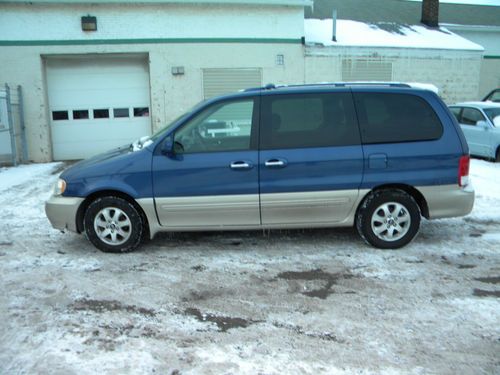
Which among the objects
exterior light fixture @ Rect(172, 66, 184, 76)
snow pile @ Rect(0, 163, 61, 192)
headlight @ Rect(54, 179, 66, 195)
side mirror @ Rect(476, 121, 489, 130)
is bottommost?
snow pile @ Rect(0, 163, 61, 192)

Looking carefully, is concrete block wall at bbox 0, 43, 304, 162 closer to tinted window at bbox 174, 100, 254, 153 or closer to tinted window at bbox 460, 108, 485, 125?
tinted window at bbox 460, 108, 485, 125

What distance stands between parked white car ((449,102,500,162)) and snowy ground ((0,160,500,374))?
18.9ft

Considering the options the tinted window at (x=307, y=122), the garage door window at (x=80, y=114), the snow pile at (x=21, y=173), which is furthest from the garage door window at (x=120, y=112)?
the tinted window at (x=307, y=122)

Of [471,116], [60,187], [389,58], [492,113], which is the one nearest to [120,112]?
[389,58]

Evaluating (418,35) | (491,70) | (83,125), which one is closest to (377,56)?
(418,35)

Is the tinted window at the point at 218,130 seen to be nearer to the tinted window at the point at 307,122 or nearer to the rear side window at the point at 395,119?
the tinted window at the point at 307,122

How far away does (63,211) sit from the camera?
5340 mm

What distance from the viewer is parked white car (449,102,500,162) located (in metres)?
11.3

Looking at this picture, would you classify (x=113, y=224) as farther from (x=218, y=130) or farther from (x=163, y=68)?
(x=163, y=68)

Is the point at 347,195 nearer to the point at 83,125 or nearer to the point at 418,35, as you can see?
the point at 83,125

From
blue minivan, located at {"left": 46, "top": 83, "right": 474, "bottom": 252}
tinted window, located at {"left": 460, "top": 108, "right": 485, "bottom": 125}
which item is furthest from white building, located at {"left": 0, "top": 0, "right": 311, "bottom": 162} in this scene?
blue minivan, located at {"left": 46, "top": 83, "right": 474, "bottom": 252}

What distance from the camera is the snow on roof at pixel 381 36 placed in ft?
49.9

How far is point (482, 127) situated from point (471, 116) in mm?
603

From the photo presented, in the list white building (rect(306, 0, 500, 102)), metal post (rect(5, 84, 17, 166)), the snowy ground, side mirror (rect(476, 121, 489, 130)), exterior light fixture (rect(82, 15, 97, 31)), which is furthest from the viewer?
white building (rect(306, 0, 500, 102))
